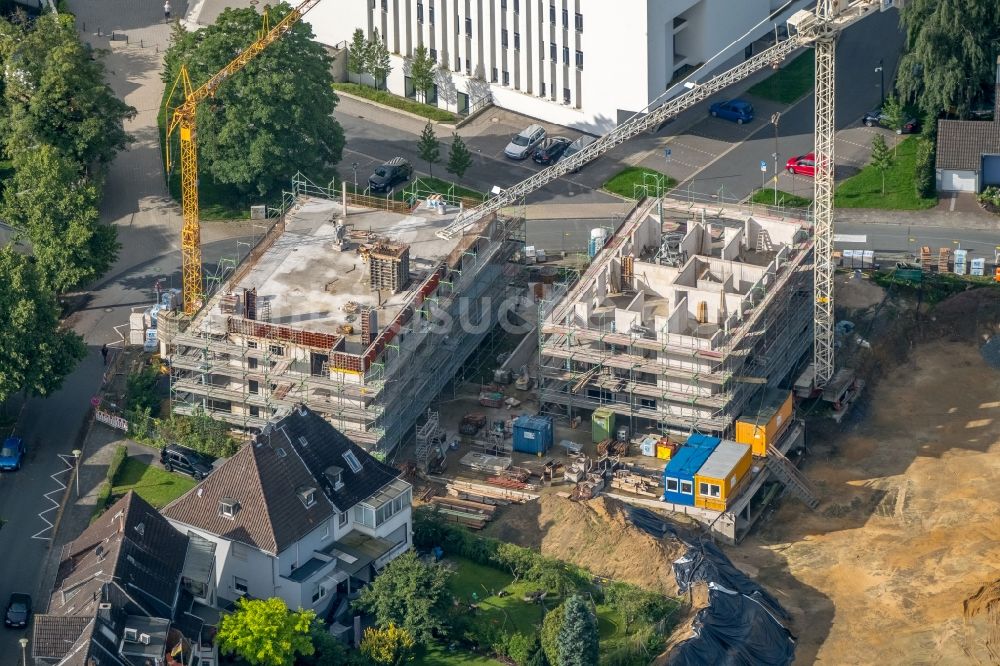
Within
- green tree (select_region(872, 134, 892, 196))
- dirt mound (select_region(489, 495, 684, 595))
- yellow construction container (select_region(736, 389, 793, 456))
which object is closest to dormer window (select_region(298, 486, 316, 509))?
dirt mound (select_region(489, 495, 684, 595))

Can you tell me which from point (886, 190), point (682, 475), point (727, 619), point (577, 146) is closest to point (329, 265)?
point (682, 475)

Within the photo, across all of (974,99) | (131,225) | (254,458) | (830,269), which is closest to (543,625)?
(254,458)

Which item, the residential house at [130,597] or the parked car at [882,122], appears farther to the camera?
the parked car at [882,122]

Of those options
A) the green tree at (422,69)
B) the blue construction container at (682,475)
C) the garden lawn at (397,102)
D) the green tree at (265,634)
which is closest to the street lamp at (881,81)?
the garden lawn at (397,102)

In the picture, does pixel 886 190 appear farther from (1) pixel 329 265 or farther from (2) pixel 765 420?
(1) pixel 329 265

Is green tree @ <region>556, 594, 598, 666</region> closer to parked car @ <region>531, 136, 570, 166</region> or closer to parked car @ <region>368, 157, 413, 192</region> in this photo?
parked car @ <region>368, 157, 413, 192</region>

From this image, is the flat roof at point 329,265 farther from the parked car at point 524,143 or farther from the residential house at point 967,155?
the residential house at point 967,155

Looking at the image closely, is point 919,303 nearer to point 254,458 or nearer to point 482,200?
point 482,200
